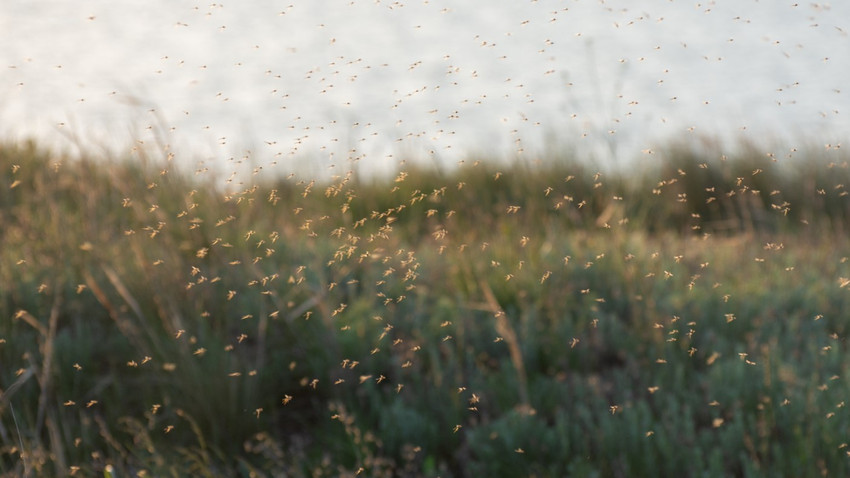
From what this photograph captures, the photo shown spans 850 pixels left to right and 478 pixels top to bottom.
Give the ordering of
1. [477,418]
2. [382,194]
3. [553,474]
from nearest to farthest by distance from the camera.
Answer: [553,474] < [477,418] < [382,194]

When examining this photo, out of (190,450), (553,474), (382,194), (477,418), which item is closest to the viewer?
(553,474)

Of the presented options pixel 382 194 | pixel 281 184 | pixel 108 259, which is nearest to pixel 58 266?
pixel 108 259

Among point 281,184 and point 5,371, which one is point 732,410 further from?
point 281,184

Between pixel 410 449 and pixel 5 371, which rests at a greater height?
pixel 5 371

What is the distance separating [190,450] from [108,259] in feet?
5.45

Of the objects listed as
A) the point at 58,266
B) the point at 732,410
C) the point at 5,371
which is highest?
the point at 58,266

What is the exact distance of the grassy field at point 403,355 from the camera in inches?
139

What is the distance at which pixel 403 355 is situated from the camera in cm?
433

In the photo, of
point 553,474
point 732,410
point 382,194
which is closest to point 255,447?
point 553,474

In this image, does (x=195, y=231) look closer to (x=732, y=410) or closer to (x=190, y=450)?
(x=190, y=450)

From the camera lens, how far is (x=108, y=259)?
4898mm

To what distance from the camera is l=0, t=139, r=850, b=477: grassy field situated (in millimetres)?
3529

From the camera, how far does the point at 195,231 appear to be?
4.77 m

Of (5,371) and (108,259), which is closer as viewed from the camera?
(5,371)
